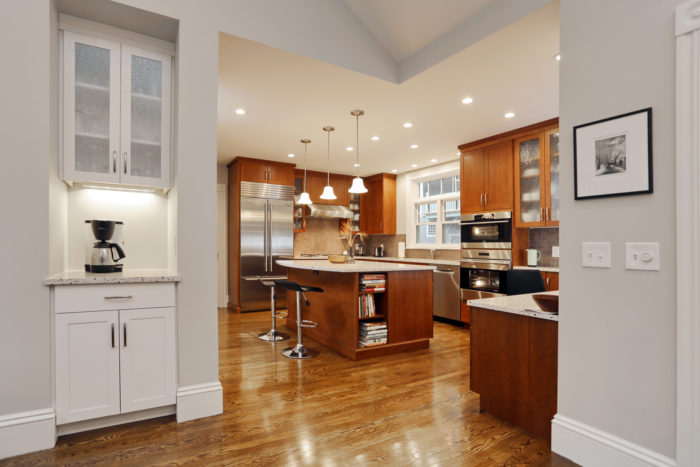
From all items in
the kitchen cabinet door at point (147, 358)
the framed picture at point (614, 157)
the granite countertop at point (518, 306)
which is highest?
the framed picture at point (614, 157)

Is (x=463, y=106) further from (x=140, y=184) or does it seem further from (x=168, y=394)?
(x=168, y=394)

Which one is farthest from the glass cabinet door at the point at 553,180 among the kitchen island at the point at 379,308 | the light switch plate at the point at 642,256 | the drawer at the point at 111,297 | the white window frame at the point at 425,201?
the drawer at the point at 111,297

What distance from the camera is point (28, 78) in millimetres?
2074

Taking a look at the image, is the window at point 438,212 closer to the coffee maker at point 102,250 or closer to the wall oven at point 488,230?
the wall oven at point 488,230

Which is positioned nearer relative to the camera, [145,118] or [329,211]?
[145,118]

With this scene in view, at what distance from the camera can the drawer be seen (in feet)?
6.98

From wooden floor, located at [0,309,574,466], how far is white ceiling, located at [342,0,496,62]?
113 inches

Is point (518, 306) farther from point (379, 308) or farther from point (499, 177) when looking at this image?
point (499, 177)

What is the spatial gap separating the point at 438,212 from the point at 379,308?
3.23 metres

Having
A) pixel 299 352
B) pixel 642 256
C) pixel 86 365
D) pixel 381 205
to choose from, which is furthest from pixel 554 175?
pixel 86 365

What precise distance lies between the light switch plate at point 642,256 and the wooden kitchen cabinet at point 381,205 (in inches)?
221

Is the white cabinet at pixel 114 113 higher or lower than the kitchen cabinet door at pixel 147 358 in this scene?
higher

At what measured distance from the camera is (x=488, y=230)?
495cm

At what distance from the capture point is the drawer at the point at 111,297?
2129 millimetres
